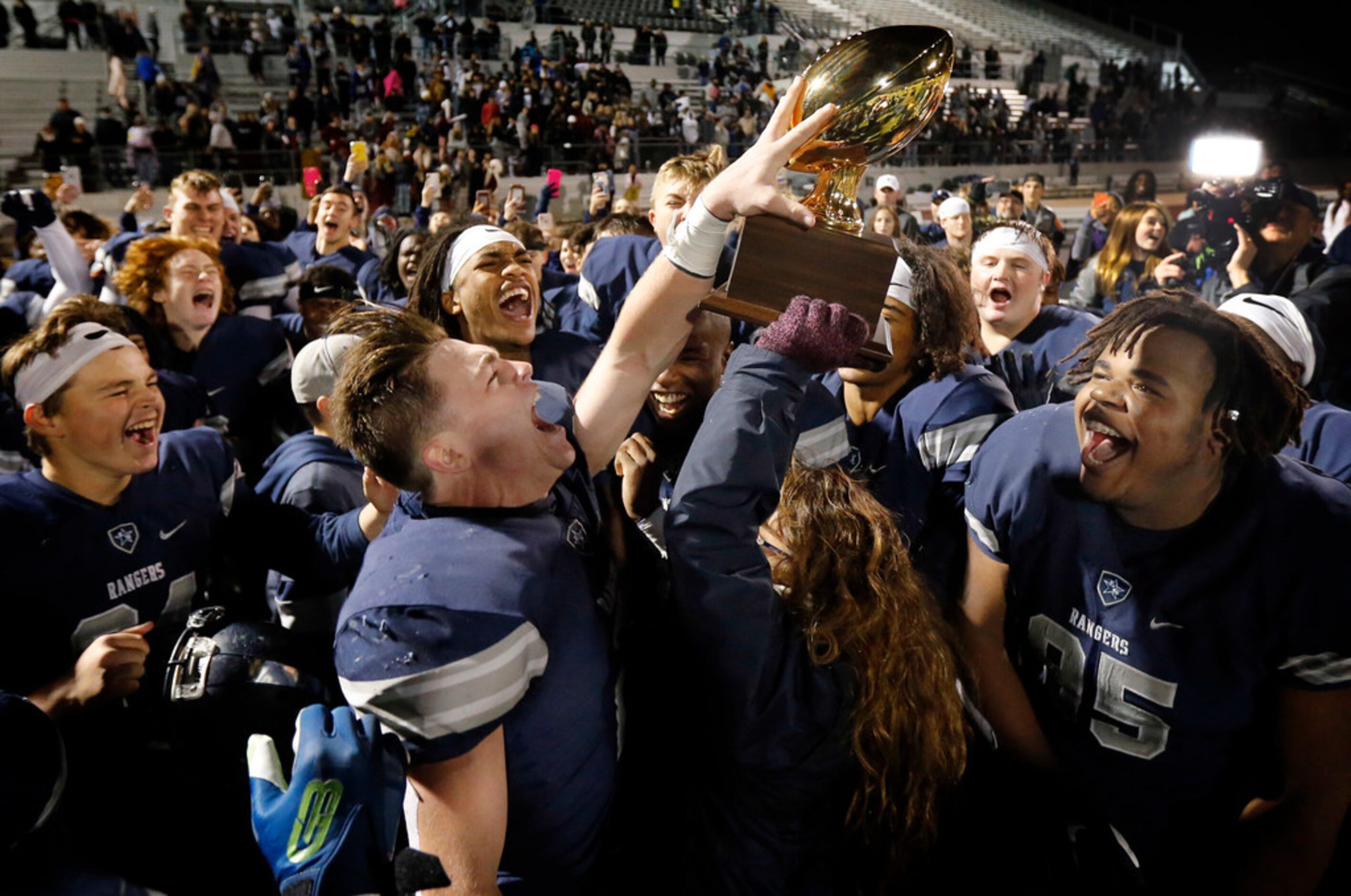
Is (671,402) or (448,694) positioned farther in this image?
(671,402)

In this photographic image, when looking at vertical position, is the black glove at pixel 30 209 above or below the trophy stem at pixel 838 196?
below

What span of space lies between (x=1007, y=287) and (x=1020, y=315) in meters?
0.14

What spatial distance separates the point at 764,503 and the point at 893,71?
0.94 m

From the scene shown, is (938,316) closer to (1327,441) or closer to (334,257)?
(1327,441)

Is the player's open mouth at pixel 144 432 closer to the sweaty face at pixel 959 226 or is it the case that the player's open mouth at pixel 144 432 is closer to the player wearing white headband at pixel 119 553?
the player wearing white headband at pixel 119 553

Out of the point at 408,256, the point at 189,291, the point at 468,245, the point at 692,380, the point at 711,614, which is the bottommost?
the point at 189,291

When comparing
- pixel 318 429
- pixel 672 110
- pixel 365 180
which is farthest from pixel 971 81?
pixel 318 429

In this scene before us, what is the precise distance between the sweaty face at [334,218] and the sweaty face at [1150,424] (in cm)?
485

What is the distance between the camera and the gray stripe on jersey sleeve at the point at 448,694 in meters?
1.22

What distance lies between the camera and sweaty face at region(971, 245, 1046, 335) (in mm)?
3281

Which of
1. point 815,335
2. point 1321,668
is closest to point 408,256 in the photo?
point 815,335

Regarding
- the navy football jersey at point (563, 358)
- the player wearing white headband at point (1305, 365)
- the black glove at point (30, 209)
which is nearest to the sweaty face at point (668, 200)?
the navy football jersey at point (563, 358)

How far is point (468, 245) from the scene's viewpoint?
2889 millimetres

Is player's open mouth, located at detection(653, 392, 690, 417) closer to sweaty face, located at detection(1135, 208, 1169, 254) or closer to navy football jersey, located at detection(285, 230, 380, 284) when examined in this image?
navy football jersey, located at detection(285, 230, 380, 284)
